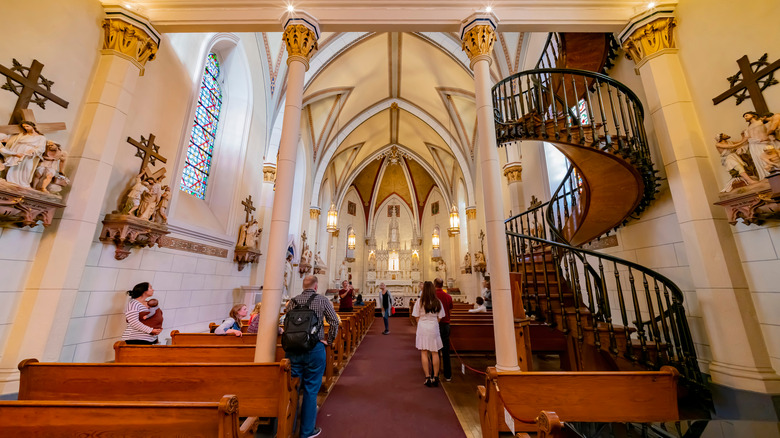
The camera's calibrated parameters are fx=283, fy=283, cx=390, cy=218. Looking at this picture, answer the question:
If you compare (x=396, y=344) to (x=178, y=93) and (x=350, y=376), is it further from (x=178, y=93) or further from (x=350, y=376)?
(x=178, y=93)

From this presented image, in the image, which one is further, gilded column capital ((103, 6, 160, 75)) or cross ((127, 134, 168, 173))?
cross ((127, 134, 168, 173))

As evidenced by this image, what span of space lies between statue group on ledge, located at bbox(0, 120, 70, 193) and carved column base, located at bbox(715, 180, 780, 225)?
6.49 metres

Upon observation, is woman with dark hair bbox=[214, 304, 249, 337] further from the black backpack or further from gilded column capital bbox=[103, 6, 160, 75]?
gilded column capital bbox=[103, 6, 160, 75]

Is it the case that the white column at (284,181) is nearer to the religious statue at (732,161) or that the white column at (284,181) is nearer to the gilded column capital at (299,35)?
the gilded column capital at (299,35)

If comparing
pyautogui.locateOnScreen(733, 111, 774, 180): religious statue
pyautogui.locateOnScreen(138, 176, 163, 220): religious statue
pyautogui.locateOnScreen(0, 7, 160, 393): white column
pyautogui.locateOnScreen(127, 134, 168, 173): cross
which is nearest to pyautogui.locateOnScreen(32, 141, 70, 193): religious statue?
pyautogui.locateOnScreen(0, 7, 160, 393): white column

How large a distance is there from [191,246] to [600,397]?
6316 mm

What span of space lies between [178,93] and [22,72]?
7.29 ft

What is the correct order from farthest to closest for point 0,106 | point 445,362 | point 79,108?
point 445,362
point 79,108
point 0,106

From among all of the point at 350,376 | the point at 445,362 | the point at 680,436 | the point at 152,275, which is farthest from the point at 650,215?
the point at 152,275

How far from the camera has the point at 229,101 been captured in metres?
Result: 7.18

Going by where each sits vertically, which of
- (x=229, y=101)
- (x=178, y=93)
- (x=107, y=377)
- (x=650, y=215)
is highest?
(x=229, y=101)

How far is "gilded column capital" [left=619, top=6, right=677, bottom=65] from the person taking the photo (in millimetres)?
3625

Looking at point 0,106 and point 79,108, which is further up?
point 79,108

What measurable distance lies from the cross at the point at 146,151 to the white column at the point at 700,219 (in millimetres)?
6983
